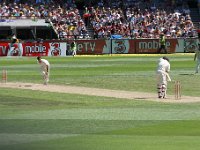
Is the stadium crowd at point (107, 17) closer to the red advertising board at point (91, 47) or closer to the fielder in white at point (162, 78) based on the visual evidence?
the red advertising board at point (91, 47)

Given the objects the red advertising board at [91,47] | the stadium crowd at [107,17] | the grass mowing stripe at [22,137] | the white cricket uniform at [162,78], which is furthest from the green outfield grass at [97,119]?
the stadium crowd at [107,17]

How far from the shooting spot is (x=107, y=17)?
74.2 metres

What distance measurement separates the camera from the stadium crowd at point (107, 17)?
235 ft

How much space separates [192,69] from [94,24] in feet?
86.9

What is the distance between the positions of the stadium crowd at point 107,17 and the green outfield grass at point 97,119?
102ft

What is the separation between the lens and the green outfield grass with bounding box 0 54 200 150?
17609 mm

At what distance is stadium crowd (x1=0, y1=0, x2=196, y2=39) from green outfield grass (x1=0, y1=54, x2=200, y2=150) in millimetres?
31103

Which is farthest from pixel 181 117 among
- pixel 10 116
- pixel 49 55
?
pixel 49 55

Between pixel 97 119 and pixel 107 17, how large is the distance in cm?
5221

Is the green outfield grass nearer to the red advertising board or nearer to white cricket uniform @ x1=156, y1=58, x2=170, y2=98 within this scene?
white cricket uniform @ x1=156, y1=58, x2=170, y2=98

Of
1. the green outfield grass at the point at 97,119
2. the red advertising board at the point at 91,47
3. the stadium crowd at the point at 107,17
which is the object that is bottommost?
the red advertising board at the point at 91,47

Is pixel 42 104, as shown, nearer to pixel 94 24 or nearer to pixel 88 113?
pixel 88 113

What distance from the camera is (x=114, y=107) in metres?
26.2

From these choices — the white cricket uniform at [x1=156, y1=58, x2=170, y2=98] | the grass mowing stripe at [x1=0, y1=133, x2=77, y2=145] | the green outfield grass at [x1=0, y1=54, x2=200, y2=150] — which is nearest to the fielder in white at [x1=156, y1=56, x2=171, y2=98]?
the white cricket uniform at [x1=156, y1=58, x2=170, y2=98]
